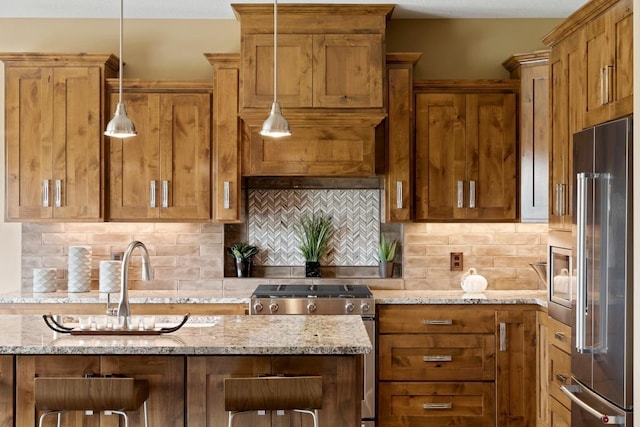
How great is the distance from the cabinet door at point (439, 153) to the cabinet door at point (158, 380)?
7.90 ft

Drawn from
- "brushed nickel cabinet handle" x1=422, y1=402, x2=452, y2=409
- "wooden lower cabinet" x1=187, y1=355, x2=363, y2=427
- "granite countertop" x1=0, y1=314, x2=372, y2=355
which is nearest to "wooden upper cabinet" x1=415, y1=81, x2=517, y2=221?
"brushed nickel cabinet handle" x1=422, y1=402, x2=452, y2=409

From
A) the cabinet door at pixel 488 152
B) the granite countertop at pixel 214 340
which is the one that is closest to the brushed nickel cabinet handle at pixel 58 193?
the granite countertop at pixel 214 340

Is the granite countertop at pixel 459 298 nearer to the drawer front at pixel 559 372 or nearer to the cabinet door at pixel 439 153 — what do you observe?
the drawer front at pixel 559 372

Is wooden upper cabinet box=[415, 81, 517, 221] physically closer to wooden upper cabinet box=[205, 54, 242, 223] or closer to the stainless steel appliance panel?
wooden upper cabinet box=[205, 54, 242, 223]

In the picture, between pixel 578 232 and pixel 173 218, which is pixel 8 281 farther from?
pixel 578 232

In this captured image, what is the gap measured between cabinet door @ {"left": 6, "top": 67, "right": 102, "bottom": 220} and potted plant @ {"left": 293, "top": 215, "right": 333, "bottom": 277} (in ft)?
4.67

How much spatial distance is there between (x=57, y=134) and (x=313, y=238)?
187 centimetres

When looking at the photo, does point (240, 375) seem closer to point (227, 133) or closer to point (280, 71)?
point (227, 133)

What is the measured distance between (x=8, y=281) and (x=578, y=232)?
390 centimetres

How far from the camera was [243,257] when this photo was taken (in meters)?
5.14

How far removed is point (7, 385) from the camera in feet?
9.42

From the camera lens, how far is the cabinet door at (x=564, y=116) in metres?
3.63

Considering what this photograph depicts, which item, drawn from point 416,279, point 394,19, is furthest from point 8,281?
point 394,19

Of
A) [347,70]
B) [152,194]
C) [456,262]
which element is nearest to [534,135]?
[456,262]
